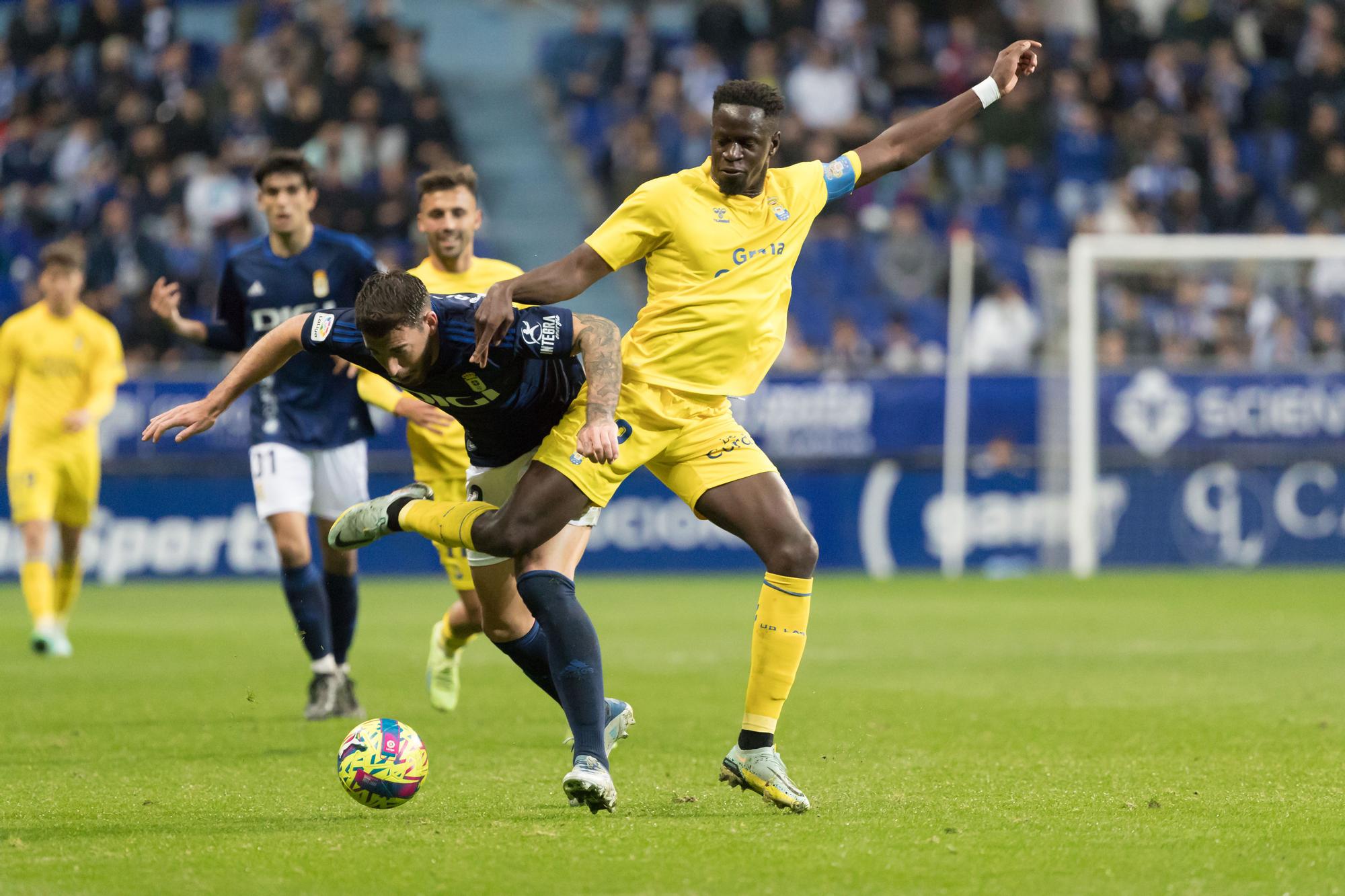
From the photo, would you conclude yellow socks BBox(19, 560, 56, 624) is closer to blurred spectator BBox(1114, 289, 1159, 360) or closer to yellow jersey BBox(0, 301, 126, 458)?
yellow jersey BBox(0, 301, 126, 458)

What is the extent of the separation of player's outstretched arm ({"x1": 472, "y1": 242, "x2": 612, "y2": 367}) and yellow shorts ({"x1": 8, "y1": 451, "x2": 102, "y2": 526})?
7194 mm

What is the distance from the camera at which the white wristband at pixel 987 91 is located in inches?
262

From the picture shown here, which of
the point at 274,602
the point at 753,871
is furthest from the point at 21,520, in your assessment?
the point at 753,871

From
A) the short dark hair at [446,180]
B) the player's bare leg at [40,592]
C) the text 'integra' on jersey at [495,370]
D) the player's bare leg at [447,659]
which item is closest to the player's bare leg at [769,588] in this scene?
the text 'integra' on jersey at [495,370]

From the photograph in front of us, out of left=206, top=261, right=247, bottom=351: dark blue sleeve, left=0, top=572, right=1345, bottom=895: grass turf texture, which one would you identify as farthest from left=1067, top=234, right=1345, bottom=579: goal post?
left=206, top=261, right=247, bottom=351: dark blue sleeve

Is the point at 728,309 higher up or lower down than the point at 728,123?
lower down

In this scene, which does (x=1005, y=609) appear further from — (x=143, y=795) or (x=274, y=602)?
(x=143, y=795)

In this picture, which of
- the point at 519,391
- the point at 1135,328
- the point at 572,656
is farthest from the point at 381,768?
the point at 1135,328

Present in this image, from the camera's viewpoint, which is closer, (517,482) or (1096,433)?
(517,482)

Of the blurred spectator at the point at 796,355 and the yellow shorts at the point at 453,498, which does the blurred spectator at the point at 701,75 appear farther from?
the yellow shorts at the point at 453,498

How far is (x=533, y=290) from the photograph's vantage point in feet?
18.9

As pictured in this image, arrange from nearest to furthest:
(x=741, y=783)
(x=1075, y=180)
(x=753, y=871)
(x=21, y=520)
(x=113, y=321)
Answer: (x=753, y=871) < (x=741, y=783) < (x=21, y=520) < (x=113, y=321) < (x=1075, y=180)

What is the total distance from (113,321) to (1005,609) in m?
9.94

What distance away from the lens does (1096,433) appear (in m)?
19.0
